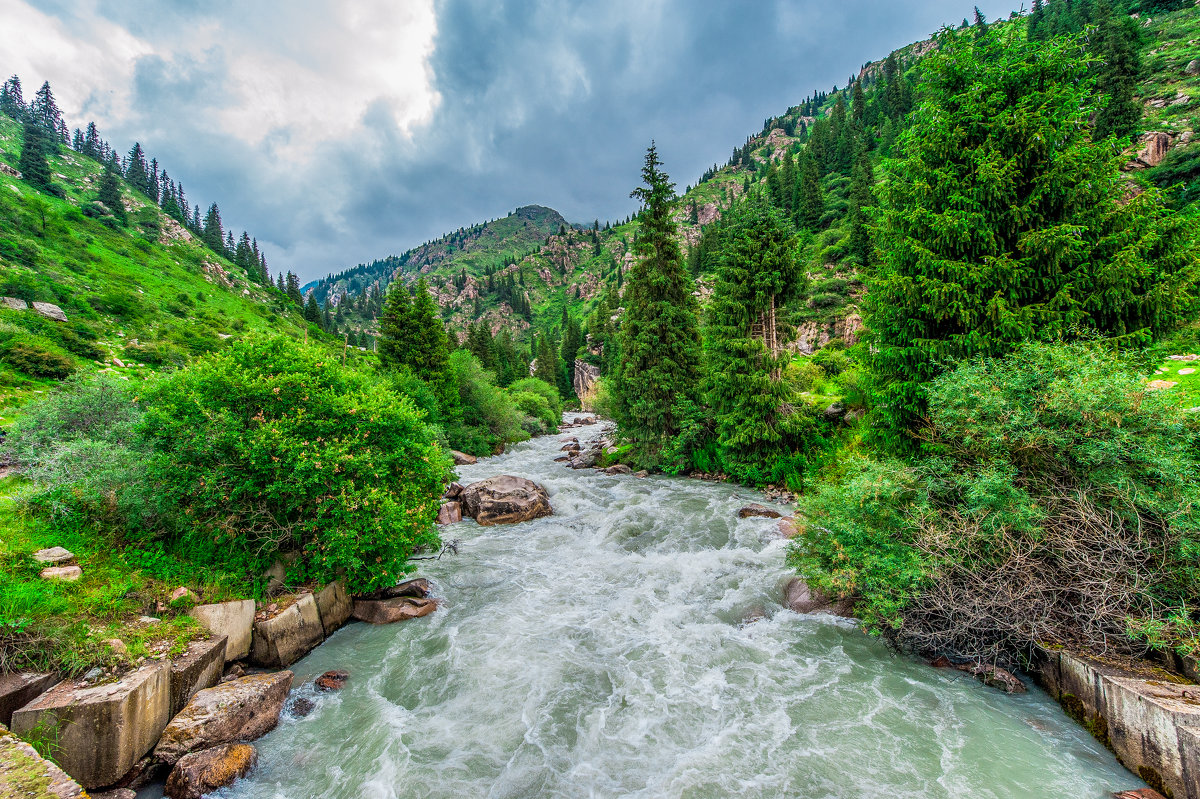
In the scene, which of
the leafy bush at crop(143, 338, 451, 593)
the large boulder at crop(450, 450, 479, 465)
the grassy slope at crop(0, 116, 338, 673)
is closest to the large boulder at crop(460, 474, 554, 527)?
the leafy bush at crop(143, 338, 451, 593)

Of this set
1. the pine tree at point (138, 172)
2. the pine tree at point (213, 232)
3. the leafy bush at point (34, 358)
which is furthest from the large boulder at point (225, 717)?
the pine tree at point (138, 172)

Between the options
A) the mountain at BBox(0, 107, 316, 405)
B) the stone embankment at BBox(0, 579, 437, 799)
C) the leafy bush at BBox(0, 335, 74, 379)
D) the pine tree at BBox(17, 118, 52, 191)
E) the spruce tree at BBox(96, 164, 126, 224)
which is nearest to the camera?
the stone embankment at BBox(0, 579, 437, 799)

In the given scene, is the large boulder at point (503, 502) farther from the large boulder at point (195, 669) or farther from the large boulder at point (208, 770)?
the large boulder at point (208, 770)

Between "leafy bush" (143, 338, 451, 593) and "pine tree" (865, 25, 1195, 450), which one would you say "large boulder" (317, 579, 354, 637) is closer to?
"leafy bush" (143, 338, 451, 593)

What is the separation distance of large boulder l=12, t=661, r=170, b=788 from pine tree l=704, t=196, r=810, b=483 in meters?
20.0

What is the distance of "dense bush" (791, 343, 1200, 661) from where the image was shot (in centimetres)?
625

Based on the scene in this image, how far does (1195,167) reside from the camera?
34719 millimetres

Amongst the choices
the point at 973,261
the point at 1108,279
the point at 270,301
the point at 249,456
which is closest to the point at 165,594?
the point at 249,456

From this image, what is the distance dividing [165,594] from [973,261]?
18465 mm

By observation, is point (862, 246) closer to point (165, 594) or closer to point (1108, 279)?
point (1108, 279)

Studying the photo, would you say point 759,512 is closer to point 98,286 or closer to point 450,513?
point 450,513

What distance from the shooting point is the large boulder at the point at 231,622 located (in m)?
7.71

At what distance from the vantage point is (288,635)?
8617mm

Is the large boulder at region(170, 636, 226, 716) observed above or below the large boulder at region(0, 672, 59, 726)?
below
